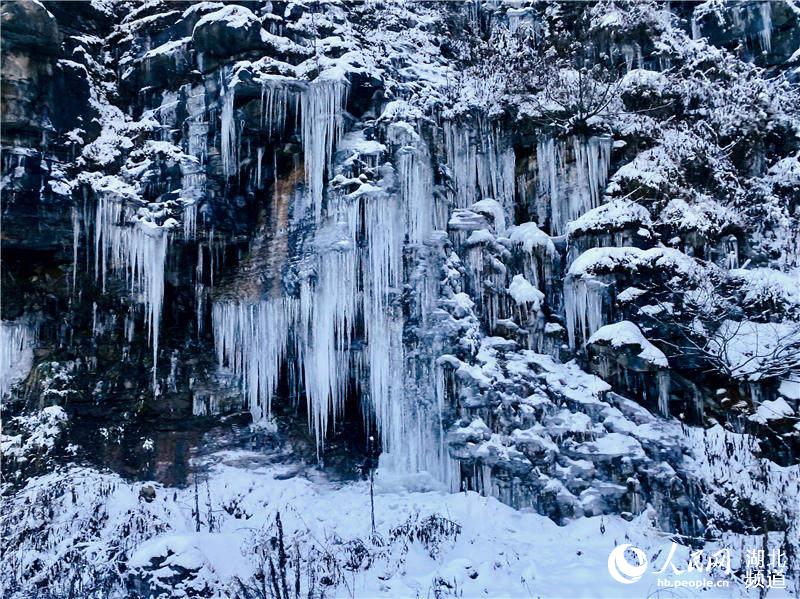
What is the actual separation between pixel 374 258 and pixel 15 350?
292 inches

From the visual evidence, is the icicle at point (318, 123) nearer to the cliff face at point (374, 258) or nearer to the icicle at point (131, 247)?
the cliff face at point (374, 258)

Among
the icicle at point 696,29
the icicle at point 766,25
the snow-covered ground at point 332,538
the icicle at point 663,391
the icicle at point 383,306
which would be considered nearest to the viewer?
the snow-covered ground at point 332,538

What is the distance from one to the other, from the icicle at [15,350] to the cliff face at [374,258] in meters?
0.04

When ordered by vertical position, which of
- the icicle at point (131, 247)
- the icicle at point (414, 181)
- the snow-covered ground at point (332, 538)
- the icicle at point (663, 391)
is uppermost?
the icicle at point (414, 181)

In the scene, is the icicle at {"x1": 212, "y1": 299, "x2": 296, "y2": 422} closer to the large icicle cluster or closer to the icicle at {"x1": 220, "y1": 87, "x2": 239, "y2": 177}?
the large icicle cluster

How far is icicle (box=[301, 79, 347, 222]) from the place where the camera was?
11.1 metres

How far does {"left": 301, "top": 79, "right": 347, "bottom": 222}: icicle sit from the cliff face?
0.05 m

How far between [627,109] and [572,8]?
12.9 feet

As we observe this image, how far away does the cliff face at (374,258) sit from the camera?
32.2 feet

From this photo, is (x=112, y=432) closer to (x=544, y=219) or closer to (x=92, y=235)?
(x=92, y=235)

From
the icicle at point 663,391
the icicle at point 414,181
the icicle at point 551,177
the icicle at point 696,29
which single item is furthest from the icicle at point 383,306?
the icicle at point 696,29

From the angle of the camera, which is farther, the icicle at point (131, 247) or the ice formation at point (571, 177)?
the ice formation at point (571, 177)

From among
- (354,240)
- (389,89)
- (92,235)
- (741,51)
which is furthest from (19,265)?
(741,51)

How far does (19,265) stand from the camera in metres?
11.2
